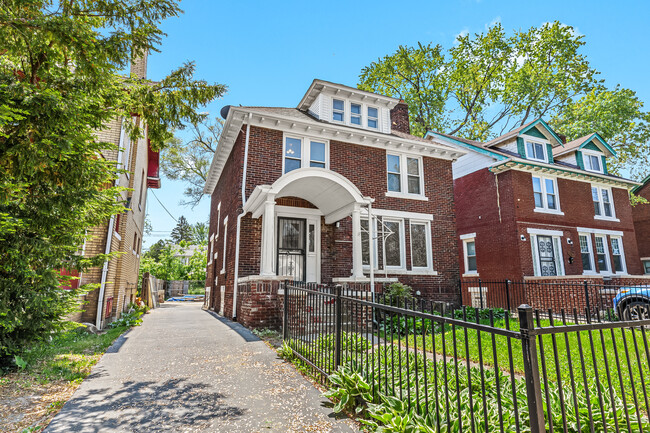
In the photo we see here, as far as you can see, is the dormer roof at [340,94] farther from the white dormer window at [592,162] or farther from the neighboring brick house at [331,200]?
the white dormer window at [592,162]

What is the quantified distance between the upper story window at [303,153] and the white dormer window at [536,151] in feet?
37.4

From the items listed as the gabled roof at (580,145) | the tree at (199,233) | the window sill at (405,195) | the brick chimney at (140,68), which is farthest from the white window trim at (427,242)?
the tree at (199,233)

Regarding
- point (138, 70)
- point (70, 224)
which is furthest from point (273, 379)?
point (138, 70)

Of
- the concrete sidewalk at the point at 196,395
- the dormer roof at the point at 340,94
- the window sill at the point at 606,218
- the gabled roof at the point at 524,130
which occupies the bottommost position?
the concrete sidewalk at the point at 196,395

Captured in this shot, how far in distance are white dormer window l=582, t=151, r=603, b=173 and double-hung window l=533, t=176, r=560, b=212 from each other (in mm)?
3900

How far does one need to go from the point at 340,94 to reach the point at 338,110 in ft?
1.93

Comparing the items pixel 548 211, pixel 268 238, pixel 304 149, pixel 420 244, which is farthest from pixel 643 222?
pixel 268 238

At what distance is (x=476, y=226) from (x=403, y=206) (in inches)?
239

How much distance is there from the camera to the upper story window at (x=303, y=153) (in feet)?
36.3

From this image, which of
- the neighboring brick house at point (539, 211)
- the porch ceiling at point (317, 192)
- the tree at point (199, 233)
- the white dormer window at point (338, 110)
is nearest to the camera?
the porch ceiling at point (317, 192)

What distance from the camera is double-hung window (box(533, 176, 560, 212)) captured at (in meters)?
15.9

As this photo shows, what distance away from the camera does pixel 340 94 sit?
12.9 meters

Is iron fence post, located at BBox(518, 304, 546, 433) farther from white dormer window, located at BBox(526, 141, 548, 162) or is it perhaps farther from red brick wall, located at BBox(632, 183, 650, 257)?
red brick wall, located at BBox(632, 183, 650, 257)

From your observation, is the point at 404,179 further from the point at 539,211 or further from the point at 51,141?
the point at 51,141
